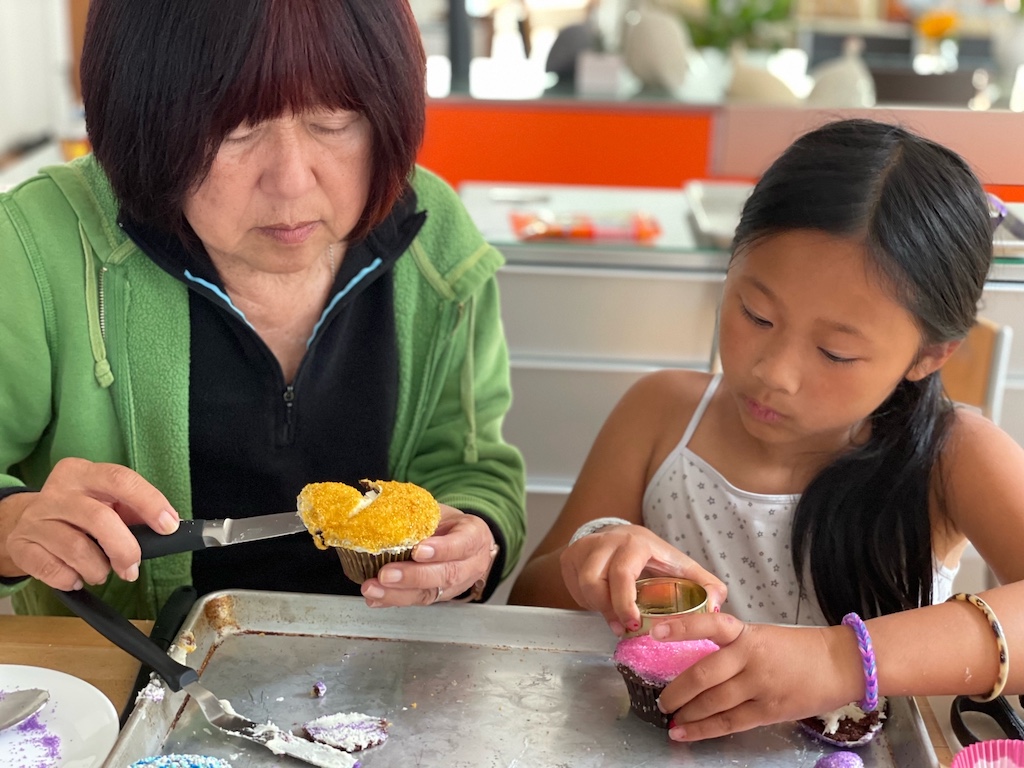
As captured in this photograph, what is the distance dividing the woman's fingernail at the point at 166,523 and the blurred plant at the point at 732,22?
434 cm

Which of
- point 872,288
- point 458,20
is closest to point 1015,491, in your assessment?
point 872,288

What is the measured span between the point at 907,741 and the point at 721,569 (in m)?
0.46

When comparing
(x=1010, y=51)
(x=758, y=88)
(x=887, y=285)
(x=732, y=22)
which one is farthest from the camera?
(x=732, y=22)

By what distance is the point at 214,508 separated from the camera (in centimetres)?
144

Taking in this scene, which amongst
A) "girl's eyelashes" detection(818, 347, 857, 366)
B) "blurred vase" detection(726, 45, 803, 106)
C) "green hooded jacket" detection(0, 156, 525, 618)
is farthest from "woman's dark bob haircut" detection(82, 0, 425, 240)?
"blurred vase" detection(726, 45, 803, 106)

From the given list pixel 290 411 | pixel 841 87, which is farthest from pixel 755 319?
pixel 841 87

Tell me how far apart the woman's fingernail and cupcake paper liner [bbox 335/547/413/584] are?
186 millimetres

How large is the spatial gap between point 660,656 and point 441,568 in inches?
10.2

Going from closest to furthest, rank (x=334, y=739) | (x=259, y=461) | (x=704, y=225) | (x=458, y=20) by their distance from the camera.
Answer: (x=334, y=739) < (x=259, y=461) < (x=704, y=225) < (x=458, y=20)

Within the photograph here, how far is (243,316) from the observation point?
1.35m

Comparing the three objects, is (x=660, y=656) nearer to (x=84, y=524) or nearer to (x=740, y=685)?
(x=740, y=685)

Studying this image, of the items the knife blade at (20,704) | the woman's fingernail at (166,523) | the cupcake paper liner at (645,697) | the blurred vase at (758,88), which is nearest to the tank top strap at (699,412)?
the cupcake paper liner at (645,697)

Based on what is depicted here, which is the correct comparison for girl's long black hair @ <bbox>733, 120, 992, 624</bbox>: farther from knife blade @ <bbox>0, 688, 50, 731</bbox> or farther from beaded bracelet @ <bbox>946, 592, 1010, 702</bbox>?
knife blade @ <bbox>0, 688, 50, 731</bbox>

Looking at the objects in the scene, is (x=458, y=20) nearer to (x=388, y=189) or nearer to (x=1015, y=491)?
(x=388, y=189)
